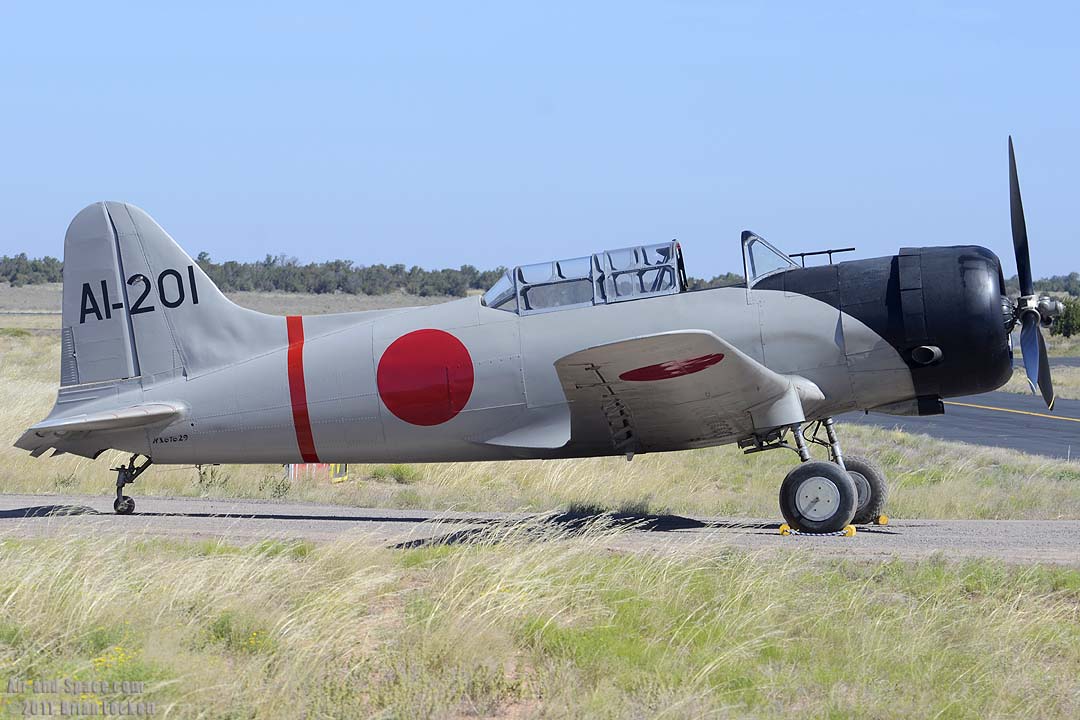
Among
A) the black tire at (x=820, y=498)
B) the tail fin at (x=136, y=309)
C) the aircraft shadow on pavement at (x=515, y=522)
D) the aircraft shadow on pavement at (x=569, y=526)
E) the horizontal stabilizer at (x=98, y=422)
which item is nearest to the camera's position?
the aircraft shadow on pavement at (x=569, y=526)

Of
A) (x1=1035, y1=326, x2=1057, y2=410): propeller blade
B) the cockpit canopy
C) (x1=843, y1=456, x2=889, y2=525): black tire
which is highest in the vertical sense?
the cockpit canopy

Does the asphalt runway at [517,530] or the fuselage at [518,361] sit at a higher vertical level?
the fuselage at [518,361]

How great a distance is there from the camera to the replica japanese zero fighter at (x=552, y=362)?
10.4m

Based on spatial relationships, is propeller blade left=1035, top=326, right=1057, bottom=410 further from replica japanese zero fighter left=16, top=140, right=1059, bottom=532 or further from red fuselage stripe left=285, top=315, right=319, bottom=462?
red fuselage stripe left=285, top=315, right=319, bottom=462

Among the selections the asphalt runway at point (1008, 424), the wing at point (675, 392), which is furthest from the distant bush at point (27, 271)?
the wing at point (675, 392)

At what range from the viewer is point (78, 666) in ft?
19.4

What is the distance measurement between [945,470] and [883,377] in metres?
8.32

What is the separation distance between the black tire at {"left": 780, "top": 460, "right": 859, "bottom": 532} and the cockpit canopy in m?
2.17

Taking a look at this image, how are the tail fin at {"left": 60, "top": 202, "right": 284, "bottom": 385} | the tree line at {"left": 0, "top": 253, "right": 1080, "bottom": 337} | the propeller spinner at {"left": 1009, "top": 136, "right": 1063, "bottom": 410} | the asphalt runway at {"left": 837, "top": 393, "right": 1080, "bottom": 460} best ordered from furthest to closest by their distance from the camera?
the tree line at {"left": 0, "top": 253, "right": 1080, "bottom": 337} → the asphalt runway at {"left": 837, "top": 393, "right": 1080, "bottom": 460} → the tail fin at {"left": 60, "top": 202, "right": 284, "bottom": 385} → the propeller spinner at {"left": 1009, "top": 136, "right": 1063, "bottom": 410}

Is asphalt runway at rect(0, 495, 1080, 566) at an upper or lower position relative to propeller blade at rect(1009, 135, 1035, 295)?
lower

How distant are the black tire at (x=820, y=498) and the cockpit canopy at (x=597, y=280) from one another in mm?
2175

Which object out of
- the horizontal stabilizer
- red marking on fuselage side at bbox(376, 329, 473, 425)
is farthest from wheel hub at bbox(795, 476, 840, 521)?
the horizontal stabilizer

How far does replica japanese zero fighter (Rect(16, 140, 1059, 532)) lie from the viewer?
10.4 meters

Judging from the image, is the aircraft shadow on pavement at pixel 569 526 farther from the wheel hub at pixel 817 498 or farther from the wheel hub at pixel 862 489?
the wheel hub at pixel 862 489
